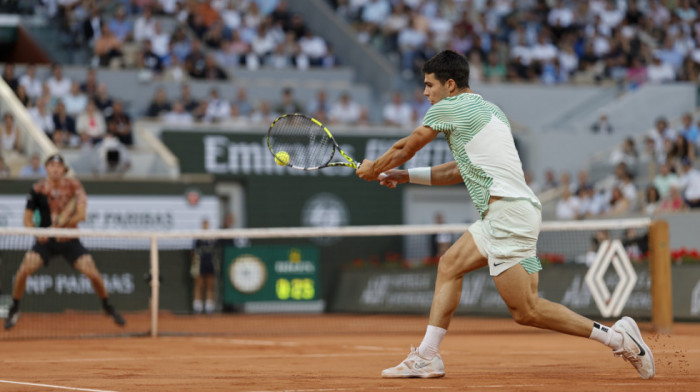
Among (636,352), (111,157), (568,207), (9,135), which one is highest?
(9,135)

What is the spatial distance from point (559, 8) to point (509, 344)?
62.9 ft

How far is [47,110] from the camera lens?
2144 cm

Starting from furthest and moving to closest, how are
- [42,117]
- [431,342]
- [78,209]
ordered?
[42,117] → [78,209] → [431,342]

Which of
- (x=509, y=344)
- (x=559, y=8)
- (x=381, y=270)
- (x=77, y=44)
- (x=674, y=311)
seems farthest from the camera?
(x=559, y=8)

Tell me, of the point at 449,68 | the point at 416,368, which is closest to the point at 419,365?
the point at 416,368

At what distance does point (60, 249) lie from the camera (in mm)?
13609

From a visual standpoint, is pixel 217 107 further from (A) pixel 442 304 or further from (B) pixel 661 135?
(A) pixel 442 304

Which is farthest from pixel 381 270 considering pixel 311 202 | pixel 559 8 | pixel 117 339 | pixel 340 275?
pixel 559 8

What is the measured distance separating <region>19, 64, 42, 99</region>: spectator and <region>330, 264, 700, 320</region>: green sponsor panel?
678 centimetres

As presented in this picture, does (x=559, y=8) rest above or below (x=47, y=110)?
above

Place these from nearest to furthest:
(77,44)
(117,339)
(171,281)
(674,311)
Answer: (117,339) < (674,311) < (171,281) < (77,44)

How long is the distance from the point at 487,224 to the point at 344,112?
55.5ft

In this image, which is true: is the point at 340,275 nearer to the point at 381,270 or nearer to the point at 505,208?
the point at 381,270


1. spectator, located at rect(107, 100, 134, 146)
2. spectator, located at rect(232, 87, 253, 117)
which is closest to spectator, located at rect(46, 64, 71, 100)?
spectator, located at rect(107, 100, 134, 146)
